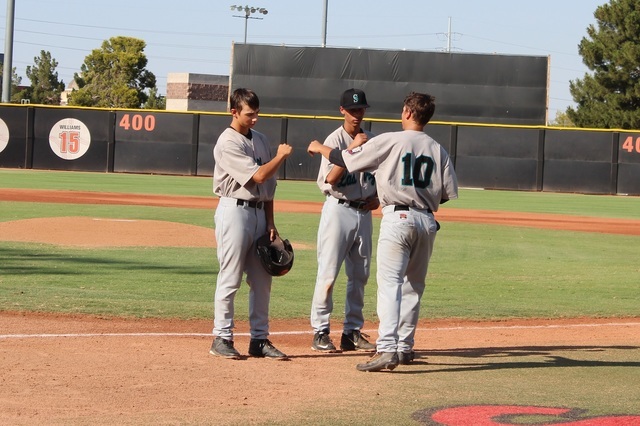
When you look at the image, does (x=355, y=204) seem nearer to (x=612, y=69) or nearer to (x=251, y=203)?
(x=251, y=203)

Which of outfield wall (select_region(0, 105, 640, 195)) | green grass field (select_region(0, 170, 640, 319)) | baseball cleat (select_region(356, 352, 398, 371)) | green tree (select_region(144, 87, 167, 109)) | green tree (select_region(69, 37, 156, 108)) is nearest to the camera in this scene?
baseball cleat (select_region(356, 352, 398, 371))

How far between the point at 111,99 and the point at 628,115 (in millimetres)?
33488

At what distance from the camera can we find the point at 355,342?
24.3 feet

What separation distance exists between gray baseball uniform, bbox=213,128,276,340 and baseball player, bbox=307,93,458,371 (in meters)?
0.60

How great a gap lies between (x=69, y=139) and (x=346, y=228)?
29576 mm

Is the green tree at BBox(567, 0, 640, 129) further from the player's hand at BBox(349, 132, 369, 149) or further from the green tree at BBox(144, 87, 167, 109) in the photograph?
the player's hand at BBox(349, 132, 369, 149)

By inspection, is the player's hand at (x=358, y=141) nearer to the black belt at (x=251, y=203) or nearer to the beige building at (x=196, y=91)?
the black belt at (x=251, y=203)

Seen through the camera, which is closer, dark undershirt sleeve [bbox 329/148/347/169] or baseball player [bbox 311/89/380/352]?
dark undershirt sleeve [bbox 329/148/347/169]

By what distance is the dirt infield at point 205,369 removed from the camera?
5.18 meters

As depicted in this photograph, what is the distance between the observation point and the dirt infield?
5.18 meters

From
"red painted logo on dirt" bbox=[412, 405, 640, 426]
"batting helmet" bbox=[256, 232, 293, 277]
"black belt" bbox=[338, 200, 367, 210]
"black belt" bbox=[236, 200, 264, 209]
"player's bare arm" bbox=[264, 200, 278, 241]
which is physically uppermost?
"black belt" bbox=[338, 200, 367, 210]

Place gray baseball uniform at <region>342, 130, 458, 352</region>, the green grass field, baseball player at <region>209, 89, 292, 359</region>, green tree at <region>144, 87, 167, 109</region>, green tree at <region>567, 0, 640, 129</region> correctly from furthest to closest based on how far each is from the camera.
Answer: green tree at <region>144, 87, 167, 109</region> → green tree at <region>567, 0, 640, 129</region> → the green grass field → baseball player at <region>209, 89, 292, 359</region> → gray baseball uniform at <region>342, 130, 458, 352</region>

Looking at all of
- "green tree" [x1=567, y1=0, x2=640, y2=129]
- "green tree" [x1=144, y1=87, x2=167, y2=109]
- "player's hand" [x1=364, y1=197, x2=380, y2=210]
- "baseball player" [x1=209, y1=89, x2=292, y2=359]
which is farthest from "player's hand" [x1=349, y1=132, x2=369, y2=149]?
"green tree" [x1=144, y1=87, x2=167, y2=109]

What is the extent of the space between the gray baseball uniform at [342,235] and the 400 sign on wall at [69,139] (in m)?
29.2
